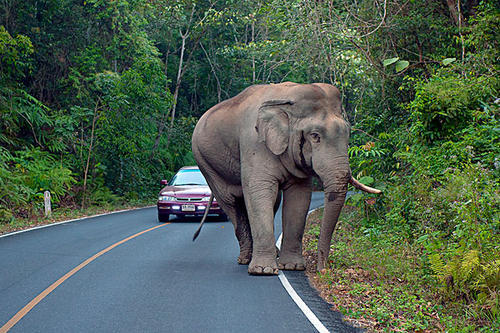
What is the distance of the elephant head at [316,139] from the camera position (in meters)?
8.98

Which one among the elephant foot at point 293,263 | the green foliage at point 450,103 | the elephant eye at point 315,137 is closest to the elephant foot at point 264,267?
the elephant foot at point 293,263

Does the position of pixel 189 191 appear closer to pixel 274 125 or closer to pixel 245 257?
pixel 245 257

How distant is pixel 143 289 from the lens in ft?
27.0

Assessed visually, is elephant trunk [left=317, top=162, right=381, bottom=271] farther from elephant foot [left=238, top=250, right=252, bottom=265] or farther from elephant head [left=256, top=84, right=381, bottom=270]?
elephant foot [left=238, top=250, right=252, bottom=265]

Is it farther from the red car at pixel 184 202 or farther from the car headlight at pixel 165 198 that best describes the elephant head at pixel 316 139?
the car headlight at pixel 165 198

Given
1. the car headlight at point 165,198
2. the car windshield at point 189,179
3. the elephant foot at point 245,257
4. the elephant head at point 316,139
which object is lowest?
the elephant foot at point 245,257

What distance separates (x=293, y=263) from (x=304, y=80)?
29.9m

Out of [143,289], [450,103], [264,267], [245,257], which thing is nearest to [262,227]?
[264,267]

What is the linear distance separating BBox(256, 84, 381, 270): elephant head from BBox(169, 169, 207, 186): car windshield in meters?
10.4

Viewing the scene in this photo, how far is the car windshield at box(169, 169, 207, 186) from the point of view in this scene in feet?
65.2

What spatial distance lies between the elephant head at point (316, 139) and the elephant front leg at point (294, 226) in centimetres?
43

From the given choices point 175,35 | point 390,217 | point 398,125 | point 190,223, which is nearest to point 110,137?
point 190,223

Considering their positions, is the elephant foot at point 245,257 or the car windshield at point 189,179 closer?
the elephant foot at point 245,257

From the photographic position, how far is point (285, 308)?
23.2 ft
